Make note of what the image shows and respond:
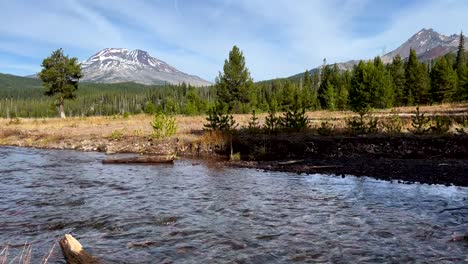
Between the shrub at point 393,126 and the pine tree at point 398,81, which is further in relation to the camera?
the pine tree at point 398,81

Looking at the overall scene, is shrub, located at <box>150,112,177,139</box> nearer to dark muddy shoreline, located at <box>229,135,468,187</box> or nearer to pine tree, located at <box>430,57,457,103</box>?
dark muddy shoreline, located at <box>229,135,468,187</box>

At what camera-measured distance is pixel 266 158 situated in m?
19.9

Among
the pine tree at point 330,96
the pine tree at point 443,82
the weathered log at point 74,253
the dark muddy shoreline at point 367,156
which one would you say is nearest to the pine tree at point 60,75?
the dark muddy shoreline at point 367,156

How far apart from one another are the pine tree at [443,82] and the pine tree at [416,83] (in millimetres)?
2209

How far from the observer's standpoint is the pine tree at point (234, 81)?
202 feet

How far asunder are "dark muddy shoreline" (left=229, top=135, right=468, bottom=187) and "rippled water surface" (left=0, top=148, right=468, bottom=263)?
5.29ft

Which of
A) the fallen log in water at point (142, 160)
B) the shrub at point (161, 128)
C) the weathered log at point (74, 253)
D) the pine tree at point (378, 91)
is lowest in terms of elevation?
the weathered log at point (74, 253)

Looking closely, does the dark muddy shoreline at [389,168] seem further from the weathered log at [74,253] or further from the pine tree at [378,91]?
the pine tree at [378,91]

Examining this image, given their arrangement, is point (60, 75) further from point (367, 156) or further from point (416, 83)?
point (416, 83)

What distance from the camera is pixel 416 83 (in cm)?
7969

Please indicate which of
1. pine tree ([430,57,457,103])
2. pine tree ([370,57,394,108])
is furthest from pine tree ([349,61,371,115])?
pine tree ([430,57,457,103])

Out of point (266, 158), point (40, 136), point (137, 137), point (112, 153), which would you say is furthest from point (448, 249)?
point (40, 136)

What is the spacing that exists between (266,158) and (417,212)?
35.8 feet

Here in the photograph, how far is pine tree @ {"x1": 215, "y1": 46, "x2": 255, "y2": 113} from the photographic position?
202 feet
